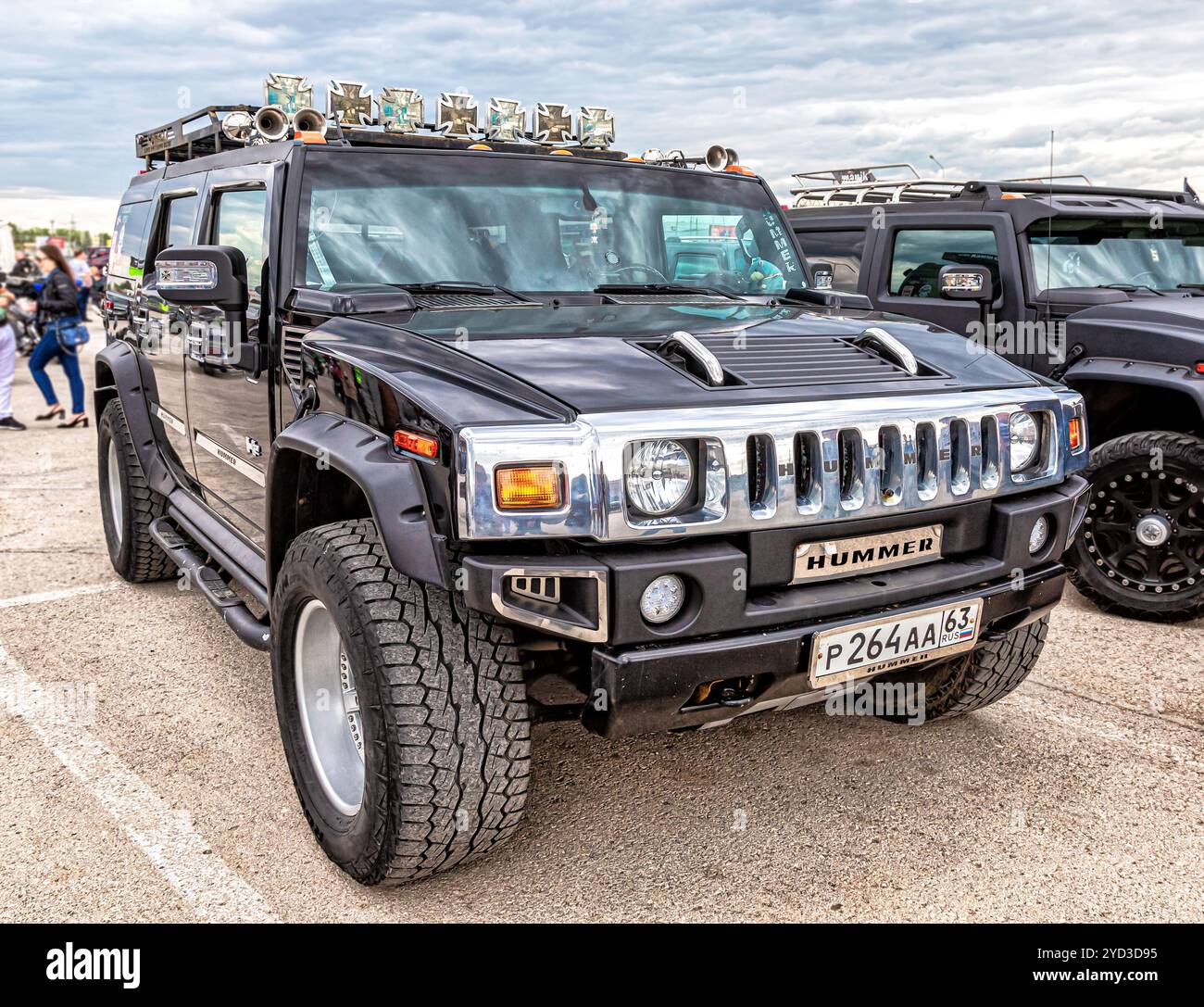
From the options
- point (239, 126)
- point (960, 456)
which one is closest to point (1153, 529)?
point (960, 456)

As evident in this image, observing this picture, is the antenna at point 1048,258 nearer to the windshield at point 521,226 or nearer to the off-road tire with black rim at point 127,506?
the windshield at point 521,226

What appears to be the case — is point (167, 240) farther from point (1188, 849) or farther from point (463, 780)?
point (1188, 849)

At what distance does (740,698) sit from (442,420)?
972 millimetres

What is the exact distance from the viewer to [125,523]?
212 inches

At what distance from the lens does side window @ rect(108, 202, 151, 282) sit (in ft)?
17.8

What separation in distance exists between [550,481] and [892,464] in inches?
35.6

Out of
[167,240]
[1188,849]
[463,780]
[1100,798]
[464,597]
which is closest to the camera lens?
[464,597]

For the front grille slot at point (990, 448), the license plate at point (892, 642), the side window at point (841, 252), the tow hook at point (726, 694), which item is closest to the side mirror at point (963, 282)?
the side window at point (841, 252)

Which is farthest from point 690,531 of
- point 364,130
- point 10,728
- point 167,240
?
point 167,240

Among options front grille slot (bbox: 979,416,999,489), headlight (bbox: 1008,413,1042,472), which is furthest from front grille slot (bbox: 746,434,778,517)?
headlight (bbox: 1008,413,1042,472)

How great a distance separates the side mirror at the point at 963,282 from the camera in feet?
16.9

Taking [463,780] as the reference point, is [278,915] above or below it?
below

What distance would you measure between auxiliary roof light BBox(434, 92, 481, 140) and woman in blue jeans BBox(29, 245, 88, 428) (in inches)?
310

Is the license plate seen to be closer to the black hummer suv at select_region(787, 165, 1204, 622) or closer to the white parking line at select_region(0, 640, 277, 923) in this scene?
the white parking line at select_region(0, 640, 277, 923)
